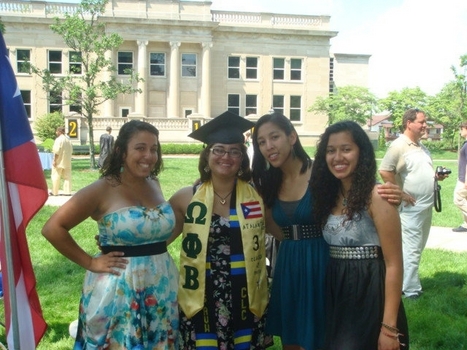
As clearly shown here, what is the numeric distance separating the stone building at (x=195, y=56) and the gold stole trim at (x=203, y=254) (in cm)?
3852

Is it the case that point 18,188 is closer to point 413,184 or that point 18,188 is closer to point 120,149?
point 120,149

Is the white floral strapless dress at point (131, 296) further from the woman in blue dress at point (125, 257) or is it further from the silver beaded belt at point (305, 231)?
the silver beaded belt at point (305, 231)

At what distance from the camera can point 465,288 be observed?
653 cm

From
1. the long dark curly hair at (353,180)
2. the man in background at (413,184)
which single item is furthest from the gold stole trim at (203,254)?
the man in background at (413,184)

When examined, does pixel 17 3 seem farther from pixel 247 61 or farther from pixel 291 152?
pixel 291 152

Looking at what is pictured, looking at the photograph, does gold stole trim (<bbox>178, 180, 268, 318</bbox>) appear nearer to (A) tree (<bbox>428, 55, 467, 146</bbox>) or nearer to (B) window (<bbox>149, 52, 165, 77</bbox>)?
(A) tree (<bbox>428, 55, 467, 146</bbox>)

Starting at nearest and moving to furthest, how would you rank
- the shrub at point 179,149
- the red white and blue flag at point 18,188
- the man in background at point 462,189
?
the red white and blue flag at point 18,188
the man in background at point 462,189
the shrub at point 179,149

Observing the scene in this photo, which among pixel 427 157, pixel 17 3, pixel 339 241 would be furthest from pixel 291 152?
pixel 17 3

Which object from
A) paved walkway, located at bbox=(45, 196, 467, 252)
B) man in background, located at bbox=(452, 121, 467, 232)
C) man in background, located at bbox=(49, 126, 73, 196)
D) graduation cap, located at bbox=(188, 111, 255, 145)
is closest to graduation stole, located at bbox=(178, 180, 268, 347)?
graduation cap, located at bbox=(188, 111, 255, 145)

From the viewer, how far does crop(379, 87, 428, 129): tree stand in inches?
1751

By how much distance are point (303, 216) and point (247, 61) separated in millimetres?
42973

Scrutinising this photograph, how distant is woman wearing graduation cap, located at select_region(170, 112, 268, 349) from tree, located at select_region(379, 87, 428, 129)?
42.5 m

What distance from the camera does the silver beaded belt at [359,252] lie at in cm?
297

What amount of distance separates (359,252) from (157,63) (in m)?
42.9
